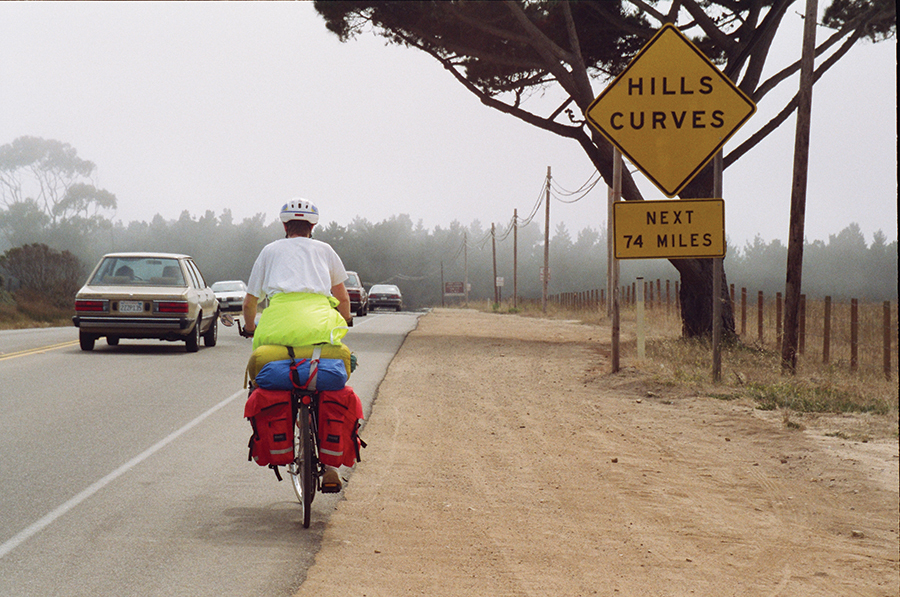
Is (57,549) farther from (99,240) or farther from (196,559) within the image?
(99,240)

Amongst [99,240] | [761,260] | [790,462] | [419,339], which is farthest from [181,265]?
[761,260]

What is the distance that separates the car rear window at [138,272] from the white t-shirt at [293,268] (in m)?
11.1

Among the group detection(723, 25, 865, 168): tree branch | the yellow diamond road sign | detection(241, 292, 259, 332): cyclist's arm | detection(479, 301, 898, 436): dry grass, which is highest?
detection(723, 25, 865, 168): tree branch

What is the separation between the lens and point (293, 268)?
18.4ft

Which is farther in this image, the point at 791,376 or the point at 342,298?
the point at 791,376

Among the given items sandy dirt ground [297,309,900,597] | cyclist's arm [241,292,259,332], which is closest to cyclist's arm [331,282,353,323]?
cyclist's arm [241,292,259,332]

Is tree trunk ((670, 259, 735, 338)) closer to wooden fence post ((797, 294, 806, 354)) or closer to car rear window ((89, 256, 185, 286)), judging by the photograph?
wooden fence post ((797, 294, 806, 354))

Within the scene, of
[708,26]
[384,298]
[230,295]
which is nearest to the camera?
[708,26]

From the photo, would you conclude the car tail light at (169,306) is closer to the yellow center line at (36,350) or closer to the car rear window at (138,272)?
the car rear window at (138,272)

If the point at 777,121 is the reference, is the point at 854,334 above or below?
below

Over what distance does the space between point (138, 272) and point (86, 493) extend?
10.6 meters

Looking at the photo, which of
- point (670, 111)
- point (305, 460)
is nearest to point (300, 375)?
point (305, 460)

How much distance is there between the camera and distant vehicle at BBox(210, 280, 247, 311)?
102 feet

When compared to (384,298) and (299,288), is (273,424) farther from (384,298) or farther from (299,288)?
(384,298)
